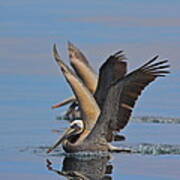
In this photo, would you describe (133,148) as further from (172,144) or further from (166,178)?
(166,178)

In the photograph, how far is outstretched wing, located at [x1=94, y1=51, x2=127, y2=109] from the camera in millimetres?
15719

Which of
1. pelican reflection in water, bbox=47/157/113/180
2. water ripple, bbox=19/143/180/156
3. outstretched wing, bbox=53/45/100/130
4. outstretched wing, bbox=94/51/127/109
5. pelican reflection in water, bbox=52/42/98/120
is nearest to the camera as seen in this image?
pelican reflection in water, bbox=47/157/113/180

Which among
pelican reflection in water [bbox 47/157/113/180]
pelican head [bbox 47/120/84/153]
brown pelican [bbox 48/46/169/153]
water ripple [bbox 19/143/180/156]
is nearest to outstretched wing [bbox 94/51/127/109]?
brown pelican [bbox 48/46/169/153]

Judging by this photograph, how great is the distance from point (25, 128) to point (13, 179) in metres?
5.24

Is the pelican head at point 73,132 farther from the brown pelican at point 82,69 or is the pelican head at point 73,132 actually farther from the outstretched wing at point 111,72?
the brown pelican at point 82,69

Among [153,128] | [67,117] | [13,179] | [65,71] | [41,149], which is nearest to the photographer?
[13,179]

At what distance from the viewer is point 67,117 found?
71.0 feet

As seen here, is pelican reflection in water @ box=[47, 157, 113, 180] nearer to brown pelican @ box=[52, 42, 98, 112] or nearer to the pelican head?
the pelican head

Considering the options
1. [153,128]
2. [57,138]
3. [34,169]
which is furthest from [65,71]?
[34,169]

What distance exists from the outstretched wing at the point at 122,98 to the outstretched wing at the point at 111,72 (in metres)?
0.18

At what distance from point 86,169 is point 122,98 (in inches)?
93.1

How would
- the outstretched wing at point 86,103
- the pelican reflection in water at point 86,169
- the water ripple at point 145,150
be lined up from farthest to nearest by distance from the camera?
the outstretched wing at point 86,103, the water ripple at point 145,150, the pelican reflection in water at point 86,169

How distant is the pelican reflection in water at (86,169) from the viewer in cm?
1268

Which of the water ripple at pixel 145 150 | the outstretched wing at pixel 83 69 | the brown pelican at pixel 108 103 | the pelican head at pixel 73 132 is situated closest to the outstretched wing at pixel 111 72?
the brown pelican at pixel 108 103
